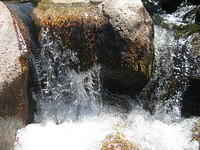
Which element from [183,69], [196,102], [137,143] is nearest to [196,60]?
[183,69]

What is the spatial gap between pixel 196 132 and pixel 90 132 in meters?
1.56

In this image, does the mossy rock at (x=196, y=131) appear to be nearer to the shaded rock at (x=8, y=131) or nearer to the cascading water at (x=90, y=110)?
the cascading water at (x=90, y=110)

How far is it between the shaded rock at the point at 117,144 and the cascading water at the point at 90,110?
4.6 inches

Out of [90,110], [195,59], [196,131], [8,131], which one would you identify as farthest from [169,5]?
[8,131]

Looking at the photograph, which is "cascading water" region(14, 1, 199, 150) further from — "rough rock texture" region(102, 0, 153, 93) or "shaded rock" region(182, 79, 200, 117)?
"rough rock texture" region(102, 0, 153, 93)

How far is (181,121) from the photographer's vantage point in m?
5.99

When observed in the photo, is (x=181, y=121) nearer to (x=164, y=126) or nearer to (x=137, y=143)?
(x=164, y=126)

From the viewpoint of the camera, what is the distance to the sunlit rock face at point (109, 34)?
18.6 feet

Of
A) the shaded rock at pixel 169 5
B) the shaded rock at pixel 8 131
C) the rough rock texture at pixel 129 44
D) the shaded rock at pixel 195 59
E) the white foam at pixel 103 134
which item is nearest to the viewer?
the shaded rock at pixel 8 131

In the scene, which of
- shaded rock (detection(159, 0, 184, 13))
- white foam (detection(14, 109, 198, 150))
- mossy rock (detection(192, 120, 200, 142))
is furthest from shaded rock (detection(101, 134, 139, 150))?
shaded rock (detection(159, 0, 184, 13))

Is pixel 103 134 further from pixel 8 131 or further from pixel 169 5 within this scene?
pixel 169 5

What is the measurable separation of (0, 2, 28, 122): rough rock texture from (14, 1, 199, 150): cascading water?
17.2 inches

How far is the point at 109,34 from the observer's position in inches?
225

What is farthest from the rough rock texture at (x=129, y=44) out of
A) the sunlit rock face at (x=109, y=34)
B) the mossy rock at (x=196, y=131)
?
the mossy rock at (x=196, y=131)
